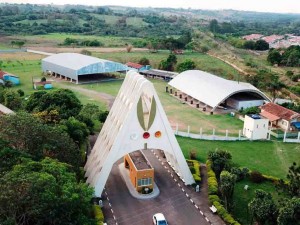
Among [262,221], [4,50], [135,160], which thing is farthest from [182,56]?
[262,221]

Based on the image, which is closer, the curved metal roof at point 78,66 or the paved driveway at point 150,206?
the paved driveway at point 150,206

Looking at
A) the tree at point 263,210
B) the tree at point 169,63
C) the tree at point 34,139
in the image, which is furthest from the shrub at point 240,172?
the tree at point 169,63

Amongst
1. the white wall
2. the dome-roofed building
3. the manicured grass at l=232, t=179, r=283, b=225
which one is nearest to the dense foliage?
the white wall

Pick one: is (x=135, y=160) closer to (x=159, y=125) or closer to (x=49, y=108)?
Result: (x=159, y=125)

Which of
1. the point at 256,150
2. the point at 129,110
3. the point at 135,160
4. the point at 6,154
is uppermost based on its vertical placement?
the point at 129,110

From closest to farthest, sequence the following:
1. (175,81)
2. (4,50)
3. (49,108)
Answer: (49,108), (175,81), (4,50)

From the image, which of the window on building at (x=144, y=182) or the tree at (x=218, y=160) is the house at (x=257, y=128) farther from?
the window on building at (x=144, y=182)

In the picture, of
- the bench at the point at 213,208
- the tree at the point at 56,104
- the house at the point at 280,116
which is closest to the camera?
the bench at the point at 213,208
